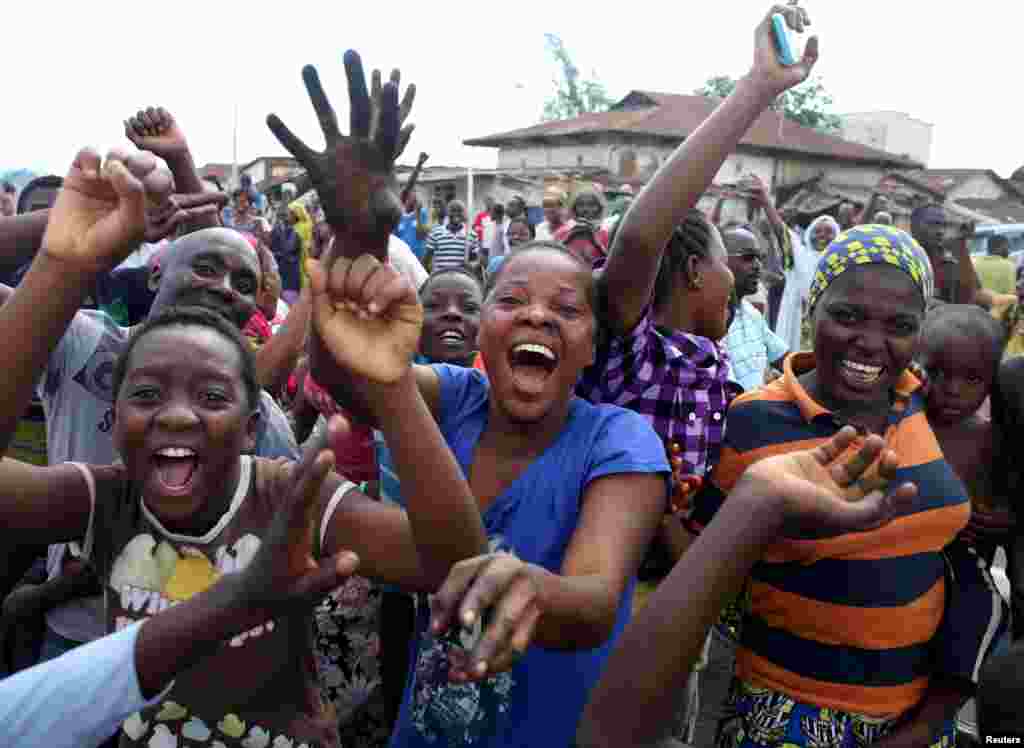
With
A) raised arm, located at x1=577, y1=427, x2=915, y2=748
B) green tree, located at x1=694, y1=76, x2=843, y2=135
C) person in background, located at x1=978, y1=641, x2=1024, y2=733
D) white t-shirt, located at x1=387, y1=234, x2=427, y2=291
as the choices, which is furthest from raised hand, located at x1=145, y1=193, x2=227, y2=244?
green tree, located at x1=694, y1=76, x2=843, y2=135

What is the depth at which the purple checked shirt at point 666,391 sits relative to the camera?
2363 millimetres

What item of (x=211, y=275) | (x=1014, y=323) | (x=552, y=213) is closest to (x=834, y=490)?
(x=211, y=275)

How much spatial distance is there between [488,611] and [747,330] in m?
3.33

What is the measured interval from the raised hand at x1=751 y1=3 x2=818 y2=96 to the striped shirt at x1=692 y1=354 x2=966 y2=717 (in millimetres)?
799

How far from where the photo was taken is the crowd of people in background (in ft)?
4.90

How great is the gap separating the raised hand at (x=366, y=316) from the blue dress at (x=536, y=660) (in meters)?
0.43

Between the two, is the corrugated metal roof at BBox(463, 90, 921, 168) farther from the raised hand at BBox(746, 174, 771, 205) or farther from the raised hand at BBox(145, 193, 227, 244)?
the raised hand at BBox(145, 193, 227, 244)

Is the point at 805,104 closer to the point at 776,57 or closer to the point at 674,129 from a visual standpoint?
the point at 674,129

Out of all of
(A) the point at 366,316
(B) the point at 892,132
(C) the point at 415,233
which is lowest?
(C) the point at 415,233

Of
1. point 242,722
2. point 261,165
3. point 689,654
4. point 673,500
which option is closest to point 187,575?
point 242,722

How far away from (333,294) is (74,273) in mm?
463

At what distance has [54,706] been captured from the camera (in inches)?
50.5

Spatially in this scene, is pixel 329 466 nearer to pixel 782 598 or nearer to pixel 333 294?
pixel 333 294

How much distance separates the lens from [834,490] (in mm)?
1533
